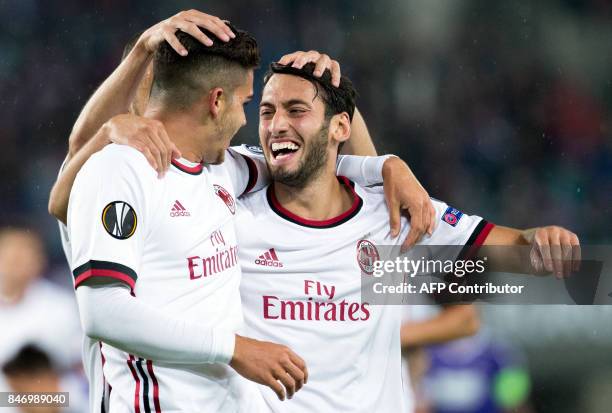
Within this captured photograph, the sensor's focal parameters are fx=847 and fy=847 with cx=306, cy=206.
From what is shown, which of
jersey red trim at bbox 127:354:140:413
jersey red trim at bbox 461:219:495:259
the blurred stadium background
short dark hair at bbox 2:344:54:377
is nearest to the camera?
jersey red trim at bbox 127:354:140:413

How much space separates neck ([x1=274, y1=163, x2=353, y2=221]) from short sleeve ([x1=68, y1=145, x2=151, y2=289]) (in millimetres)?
852

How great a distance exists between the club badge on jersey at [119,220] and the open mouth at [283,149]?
2.81 ft

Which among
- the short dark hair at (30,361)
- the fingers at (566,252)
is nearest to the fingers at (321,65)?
the fingers at (566,252)

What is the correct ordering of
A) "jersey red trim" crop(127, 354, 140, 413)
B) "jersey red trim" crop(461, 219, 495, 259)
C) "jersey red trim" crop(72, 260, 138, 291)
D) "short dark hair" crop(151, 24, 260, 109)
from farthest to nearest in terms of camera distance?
"jersey red trim" crop(461, 219, 495, 259) < "short dark hair" crop(151, 24, 260, 109) < "jersey red trim" crop(127, 354, 140, 413) < "jersey red trim" crop(72, 260, 138, 291)

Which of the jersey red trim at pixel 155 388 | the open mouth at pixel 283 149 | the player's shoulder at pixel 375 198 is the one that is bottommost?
the jersey red trim at pixel 155 388

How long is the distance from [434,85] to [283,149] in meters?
4.29

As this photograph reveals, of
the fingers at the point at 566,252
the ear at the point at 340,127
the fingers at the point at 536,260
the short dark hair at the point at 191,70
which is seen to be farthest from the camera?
the ear at the point at 340,127

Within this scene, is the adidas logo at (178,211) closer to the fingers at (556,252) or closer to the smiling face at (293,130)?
the smiling face at (293,130)

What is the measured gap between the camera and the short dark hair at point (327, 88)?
294 cm

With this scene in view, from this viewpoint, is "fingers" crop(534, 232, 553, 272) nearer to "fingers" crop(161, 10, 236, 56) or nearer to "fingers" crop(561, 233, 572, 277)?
"fingers" crop(561, 233, 572, 277)

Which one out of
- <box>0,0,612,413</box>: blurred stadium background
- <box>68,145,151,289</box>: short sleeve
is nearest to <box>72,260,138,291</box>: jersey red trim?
<box>68,145,151,289</box>: short sleeve

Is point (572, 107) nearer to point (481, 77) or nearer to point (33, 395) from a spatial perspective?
point (481, 77)

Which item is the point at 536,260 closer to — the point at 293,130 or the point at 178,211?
the point at 293,130

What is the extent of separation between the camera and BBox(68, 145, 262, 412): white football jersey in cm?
204
